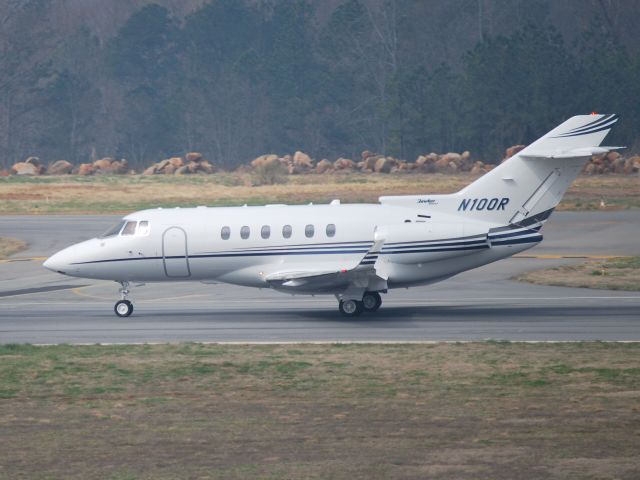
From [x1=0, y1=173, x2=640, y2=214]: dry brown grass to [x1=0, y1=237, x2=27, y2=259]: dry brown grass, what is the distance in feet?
43.8

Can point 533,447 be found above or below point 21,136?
below

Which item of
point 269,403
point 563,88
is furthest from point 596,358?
point 563,88

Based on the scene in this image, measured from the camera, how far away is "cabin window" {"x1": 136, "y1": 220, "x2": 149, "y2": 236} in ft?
97.0

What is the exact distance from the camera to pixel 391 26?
400ft

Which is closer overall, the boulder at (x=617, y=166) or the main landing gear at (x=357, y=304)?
the main landing gear at (x=357, y=304)

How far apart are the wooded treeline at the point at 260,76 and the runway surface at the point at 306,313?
70146 millimetres

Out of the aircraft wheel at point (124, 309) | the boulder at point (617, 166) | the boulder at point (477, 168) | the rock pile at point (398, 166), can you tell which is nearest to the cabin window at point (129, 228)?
the aircraft wheel at point (124, 309)

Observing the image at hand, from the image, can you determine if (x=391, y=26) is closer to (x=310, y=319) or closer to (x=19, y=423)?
(x=310, y=319)

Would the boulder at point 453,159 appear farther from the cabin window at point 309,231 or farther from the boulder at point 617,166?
the cabin window at point 309,231

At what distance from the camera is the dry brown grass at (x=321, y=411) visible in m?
13.9

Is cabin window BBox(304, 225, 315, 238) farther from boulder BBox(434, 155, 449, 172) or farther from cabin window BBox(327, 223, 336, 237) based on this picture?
boulder BBox(434, 155, 449, 172)

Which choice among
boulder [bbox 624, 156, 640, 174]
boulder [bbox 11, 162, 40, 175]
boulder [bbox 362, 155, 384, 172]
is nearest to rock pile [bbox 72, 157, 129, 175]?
boulder [bbox 11, 162, 40, 175]

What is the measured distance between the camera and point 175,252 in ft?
95.9

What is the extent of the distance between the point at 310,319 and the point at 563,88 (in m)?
74.2
